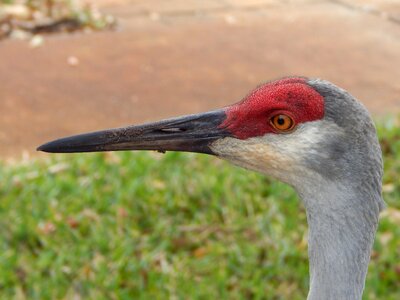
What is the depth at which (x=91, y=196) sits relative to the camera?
17.0 feet

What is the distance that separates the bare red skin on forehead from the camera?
2514 mm

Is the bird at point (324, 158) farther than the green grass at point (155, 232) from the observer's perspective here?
No

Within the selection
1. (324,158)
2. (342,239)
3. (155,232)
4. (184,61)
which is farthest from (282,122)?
(184,61)

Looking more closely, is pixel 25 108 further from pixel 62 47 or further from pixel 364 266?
pixel 364 266

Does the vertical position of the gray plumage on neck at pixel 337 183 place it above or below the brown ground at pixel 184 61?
below

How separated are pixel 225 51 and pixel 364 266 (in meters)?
5.58

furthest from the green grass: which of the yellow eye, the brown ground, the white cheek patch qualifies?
the yellow eye

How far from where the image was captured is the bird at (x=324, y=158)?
2.50 m

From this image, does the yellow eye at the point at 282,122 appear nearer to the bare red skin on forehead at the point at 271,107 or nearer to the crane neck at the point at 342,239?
the bare red skin on forehead at the point at 271,107

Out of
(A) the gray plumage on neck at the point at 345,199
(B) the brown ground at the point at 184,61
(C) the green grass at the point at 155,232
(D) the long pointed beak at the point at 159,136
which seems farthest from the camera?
(B) the brown ground at the point at 184,61

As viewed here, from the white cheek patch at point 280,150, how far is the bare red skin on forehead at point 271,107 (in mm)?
27

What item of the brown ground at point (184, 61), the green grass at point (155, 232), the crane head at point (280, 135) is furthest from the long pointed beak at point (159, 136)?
the brown ground at point (184, 61)

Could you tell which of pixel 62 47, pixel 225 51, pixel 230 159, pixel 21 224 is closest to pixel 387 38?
pixel 225 51

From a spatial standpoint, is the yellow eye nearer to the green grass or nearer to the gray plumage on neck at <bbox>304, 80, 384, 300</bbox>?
the gray plumage on neck at <bbox>304, 80, 384, 300</bbox>
